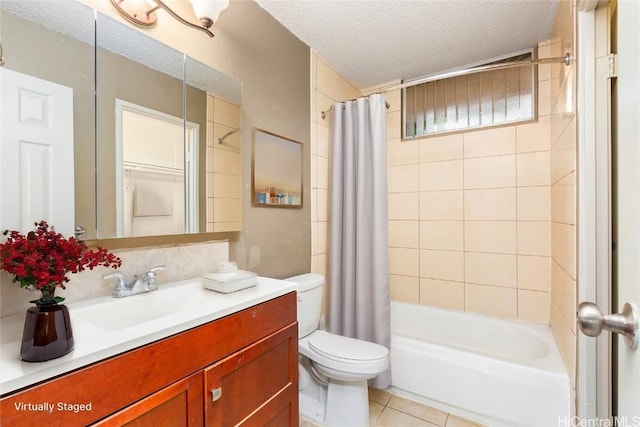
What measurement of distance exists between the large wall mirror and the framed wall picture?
0.26m

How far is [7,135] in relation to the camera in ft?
2.76

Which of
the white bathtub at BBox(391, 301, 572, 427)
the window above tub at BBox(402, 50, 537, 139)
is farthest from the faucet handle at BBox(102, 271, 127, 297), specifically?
the window above tub at BBox(402, 50, 537, 139)

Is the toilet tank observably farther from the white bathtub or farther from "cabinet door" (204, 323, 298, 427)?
the white bathtub

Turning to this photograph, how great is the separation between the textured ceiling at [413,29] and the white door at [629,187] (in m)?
1.33

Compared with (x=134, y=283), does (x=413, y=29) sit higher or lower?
higher

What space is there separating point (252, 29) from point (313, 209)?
3.78ft

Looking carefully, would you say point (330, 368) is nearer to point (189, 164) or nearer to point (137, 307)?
point (137, 307)

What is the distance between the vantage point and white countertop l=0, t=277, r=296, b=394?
59 cm

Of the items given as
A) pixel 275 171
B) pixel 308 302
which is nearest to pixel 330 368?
pixel 308 302

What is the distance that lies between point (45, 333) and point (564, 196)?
1.98 meters

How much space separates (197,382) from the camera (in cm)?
85

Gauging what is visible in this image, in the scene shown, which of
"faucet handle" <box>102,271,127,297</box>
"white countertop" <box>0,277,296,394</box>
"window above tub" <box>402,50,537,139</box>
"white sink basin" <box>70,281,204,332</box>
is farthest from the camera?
"window above tub" <box>402,50,537,139</box>

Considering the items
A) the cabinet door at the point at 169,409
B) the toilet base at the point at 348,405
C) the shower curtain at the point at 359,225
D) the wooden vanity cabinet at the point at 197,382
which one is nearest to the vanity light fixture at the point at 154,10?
the shower curtain at the point at 359,225

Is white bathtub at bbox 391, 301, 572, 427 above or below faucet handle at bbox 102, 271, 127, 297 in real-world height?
below
